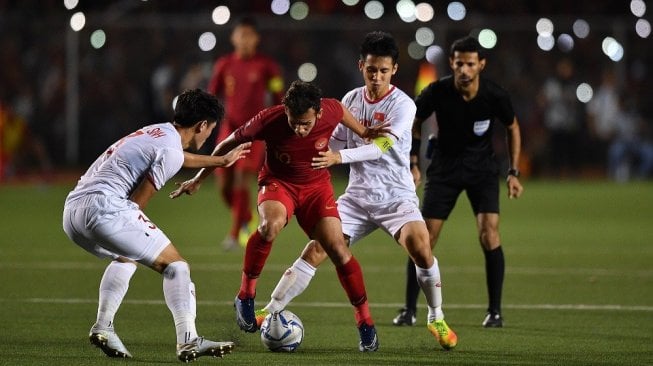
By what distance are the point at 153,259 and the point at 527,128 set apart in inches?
807

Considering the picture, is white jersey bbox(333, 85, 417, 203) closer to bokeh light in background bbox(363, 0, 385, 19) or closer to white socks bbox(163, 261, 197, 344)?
white socks bbox(163, 261, 197, 344)

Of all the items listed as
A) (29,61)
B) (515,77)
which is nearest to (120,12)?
(29,61)

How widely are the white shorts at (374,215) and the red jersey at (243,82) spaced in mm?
6276

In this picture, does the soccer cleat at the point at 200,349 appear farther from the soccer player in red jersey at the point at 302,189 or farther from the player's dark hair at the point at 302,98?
the player's dark hair at the point at 302,98

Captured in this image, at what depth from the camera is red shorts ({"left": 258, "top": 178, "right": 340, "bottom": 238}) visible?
825 centimetres

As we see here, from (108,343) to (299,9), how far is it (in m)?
22.1

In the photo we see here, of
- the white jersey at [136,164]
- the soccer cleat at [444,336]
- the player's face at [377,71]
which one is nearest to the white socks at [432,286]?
the soccer cleat at [444,336]

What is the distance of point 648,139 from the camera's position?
27422 millimetres

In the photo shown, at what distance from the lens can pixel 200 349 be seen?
282 inches

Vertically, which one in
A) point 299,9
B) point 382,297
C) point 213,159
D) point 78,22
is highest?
point 299,9

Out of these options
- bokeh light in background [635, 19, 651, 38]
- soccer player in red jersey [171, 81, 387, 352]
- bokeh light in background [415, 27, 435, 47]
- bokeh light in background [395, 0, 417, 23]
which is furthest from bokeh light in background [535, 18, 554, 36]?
soccer player in red jersey [171, 81, 387, 352]

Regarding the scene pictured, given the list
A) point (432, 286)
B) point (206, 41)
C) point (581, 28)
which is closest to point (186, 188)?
point (432, 286)

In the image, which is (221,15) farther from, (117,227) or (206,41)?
(117,227)

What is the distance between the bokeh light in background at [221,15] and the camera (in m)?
26.6
